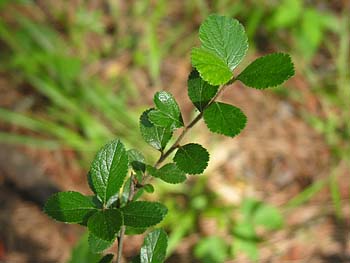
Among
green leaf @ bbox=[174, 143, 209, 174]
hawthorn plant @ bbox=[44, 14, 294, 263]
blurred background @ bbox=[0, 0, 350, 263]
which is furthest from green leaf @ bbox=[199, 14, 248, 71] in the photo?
blurred background @ bbox=[0, 0, 350, 263]

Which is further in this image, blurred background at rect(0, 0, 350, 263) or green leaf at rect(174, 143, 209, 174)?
blurred background at rect(0, 0, 350, 263)

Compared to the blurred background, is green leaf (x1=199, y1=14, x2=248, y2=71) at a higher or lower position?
lower

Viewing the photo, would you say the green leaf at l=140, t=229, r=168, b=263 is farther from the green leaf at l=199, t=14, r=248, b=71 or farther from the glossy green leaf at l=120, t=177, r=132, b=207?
the green leaf at l=199, t=14, r=248, b=71

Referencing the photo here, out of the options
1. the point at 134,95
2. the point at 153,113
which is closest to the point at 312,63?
the point at 134,95

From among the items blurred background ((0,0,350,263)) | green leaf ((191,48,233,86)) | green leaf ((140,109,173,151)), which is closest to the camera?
green leaf ((191,48,233,86))

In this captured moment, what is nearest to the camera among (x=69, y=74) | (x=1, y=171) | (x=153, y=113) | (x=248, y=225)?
(x=153, y=113)

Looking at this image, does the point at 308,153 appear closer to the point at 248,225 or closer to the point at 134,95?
the point at 248,225
